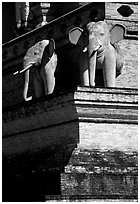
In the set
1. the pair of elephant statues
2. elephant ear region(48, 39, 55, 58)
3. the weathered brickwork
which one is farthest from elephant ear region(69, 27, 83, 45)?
the weathered brickwork

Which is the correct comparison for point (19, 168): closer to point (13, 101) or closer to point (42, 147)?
point (42, 147)

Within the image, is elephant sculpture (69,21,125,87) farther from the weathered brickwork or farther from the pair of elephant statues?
the weathered brickwork

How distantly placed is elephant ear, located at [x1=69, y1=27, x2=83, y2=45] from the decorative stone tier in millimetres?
1364

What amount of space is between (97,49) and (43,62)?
139 cm

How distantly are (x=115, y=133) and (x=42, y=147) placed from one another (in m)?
1.57

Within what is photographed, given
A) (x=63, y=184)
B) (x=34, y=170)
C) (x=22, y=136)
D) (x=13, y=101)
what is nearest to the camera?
(x=63, y=184)

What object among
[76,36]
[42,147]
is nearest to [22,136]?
[42,147]

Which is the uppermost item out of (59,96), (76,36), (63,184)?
(76,36)

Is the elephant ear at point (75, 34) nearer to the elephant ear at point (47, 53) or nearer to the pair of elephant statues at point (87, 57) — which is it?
the pair of elephant statues at point (87, 57)

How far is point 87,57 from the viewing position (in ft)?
64.2

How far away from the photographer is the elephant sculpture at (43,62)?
20312 millimetres

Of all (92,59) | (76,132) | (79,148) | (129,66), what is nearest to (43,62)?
(92,59)

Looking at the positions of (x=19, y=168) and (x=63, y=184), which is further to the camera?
(x=19, y=168)

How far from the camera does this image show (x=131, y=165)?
18.3m
